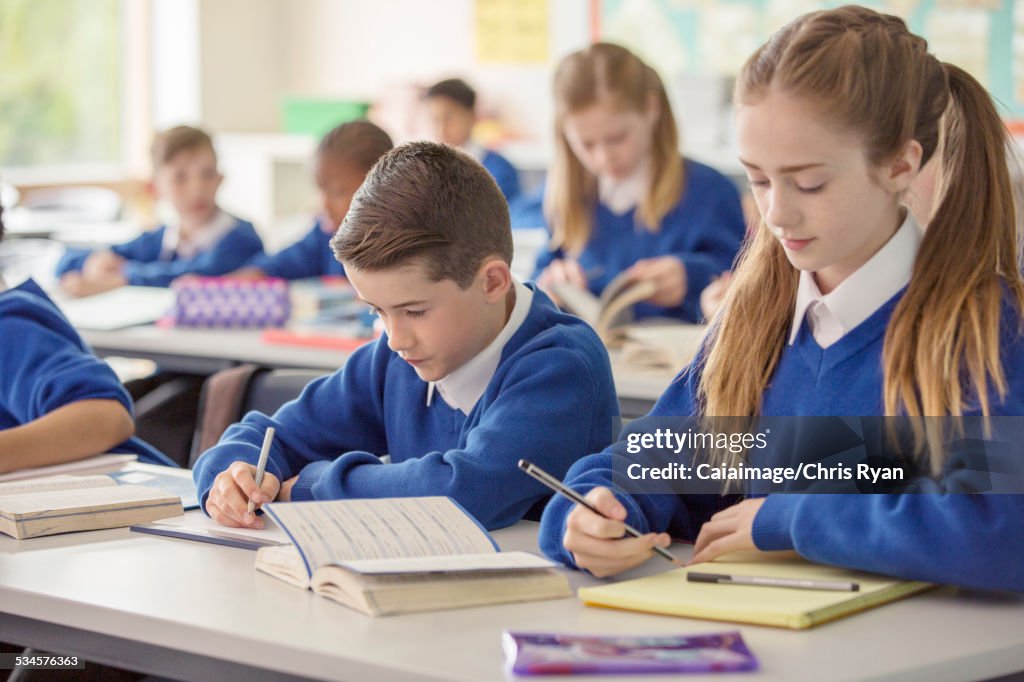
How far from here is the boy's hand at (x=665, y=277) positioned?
3.08 metres

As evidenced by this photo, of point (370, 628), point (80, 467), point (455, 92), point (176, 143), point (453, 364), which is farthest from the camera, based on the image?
point (455, 92)

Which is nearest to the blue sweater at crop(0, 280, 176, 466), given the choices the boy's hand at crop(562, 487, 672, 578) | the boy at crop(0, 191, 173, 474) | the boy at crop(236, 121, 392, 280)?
the boy at crop(0, 191, 173, 474)

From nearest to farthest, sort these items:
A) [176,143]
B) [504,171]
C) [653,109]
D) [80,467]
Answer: [80,467], [653,109], [176,143], [504,171]

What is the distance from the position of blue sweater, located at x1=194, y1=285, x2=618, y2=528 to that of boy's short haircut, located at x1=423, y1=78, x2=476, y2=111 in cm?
291

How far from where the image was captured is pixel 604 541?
130 cm

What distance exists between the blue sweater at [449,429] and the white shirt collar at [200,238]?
2303 millimetres

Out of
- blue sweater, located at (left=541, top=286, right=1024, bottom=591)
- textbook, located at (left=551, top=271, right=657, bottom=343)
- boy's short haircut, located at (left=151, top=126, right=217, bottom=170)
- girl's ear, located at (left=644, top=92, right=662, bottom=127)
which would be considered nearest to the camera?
blue sweater, located at (left=541, top=286, right=1024, bottom=591)

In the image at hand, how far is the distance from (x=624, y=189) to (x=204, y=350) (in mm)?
1114

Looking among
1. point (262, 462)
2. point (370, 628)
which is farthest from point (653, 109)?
point (370, 628)

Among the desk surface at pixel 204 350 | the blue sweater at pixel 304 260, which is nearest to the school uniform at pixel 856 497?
the desk surface at pixel 204 350

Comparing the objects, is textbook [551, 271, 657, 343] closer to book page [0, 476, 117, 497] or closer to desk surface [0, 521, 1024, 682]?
book page [0, 476, 117, 497]

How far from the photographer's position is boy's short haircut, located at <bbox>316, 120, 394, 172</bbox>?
2.93m

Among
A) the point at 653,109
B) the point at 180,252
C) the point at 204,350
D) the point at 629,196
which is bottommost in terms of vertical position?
the point at 204,350

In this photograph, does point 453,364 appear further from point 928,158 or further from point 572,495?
point 928,158
